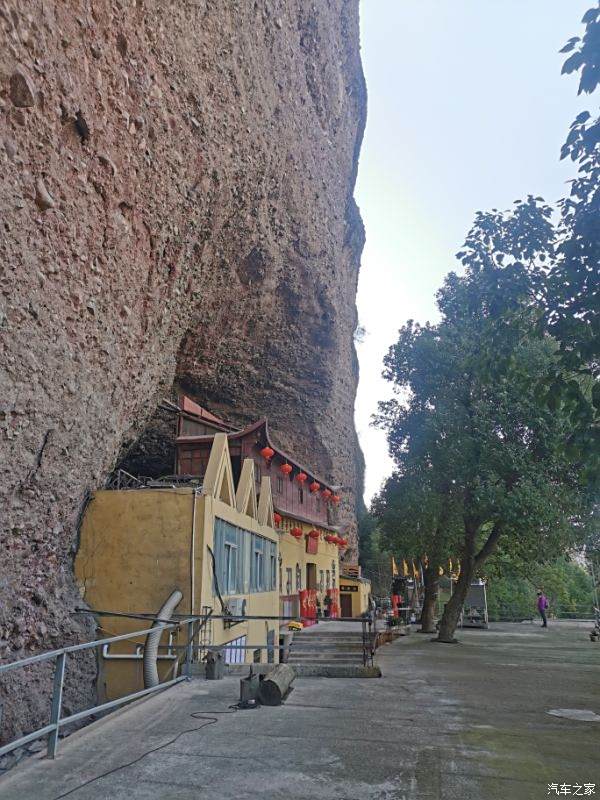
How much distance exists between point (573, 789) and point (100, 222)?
10648mm

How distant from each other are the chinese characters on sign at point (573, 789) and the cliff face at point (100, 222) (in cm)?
834

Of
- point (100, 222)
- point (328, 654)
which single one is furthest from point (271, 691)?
point (100, 222)

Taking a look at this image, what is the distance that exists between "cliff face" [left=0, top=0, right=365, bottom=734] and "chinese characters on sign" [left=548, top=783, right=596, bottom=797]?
8338 mm

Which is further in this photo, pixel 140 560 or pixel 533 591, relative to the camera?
pixel 533 591

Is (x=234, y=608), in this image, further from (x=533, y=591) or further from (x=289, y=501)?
(x=533, y=591)

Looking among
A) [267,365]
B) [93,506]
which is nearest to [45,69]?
[93,506]

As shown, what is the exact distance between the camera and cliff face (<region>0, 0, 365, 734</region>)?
29.5 feet

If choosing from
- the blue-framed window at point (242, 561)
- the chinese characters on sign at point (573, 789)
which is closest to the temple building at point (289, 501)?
the blue-framed window at point (242, 561)

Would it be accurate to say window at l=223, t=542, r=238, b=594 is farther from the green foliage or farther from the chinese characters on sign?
the green foliage

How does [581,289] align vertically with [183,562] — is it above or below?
above

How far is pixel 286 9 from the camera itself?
21.4m

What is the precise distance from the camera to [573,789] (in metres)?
4.09

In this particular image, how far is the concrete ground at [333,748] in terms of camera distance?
4090 millimetres

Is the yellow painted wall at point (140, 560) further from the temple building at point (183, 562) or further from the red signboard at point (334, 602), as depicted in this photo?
the red signboard at point (334, 602)
